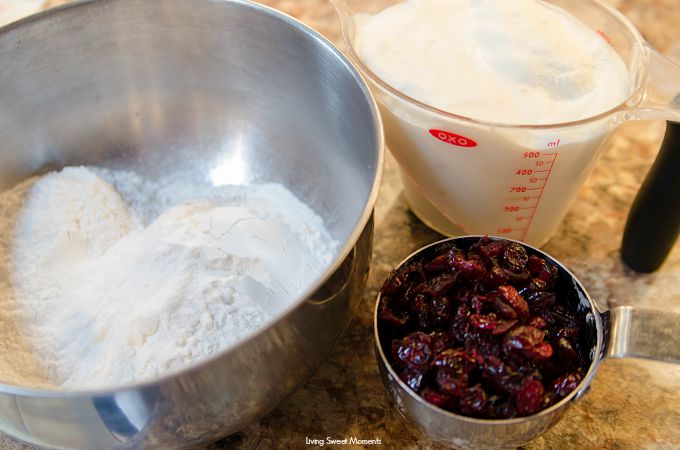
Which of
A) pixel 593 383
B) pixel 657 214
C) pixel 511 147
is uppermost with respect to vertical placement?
pixel 511 147

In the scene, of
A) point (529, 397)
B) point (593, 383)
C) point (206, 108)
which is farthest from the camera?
point (206, 108)

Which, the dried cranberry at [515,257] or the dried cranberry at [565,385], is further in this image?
the dried cranberry at [515,257]

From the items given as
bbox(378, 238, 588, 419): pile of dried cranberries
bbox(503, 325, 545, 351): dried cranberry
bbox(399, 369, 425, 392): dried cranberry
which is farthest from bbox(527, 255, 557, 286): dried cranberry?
bbox(399, 369, 425, 392): dried cranberry

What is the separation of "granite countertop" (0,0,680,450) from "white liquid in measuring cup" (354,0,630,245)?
0.12m

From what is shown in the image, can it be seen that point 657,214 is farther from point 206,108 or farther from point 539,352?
point 206,108

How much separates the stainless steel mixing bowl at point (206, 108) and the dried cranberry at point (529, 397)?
0.22 metres

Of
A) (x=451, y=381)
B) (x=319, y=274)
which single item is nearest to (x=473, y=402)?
(x=451, y=381)

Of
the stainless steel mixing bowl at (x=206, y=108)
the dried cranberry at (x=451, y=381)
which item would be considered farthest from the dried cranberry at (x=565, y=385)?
the stainless steel mixing bowl at (x=206, y=108)

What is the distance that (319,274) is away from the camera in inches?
33.1

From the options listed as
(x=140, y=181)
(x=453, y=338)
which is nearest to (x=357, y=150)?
(x=453, y=338)

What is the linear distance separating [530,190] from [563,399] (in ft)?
1.11

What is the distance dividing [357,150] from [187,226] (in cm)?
29

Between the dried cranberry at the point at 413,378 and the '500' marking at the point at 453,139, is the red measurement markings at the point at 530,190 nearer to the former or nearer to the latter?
the '500' marking at the point at 453,139

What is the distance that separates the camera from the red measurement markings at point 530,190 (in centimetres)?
86
